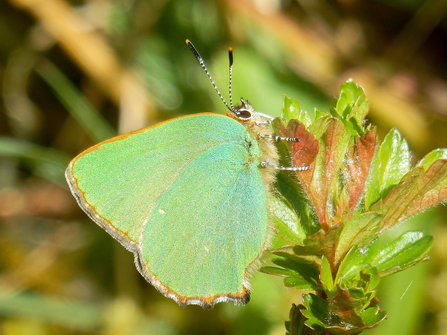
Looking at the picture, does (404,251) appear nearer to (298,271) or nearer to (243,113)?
(298,271)

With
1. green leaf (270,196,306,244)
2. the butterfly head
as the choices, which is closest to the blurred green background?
the butterfly head

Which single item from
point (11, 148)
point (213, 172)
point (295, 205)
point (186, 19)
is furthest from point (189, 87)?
point (295, 205)

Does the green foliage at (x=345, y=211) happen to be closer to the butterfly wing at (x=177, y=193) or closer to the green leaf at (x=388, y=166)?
the green leaf at (x=388, y=166)

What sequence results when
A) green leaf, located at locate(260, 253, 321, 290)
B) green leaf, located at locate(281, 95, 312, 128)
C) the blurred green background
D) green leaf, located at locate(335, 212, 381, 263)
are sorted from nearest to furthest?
green leaf, located at locate(335, 212, 381, 263), green leaf, located at locate(260, 253, 321, 290), green leaf, located at locate(281, 95, 312, 128), the blurred green background

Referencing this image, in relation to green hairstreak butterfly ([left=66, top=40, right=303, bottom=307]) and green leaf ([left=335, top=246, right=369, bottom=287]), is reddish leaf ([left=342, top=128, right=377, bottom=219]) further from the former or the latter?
green hairstreak butterfly ([left=66, top=40, right=303, bottom=307])

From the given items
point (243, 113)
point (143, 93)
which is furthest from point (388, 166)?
point (143, 93)

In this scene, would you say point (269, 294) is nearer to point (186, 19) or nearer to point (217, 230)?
point (217, 230)
